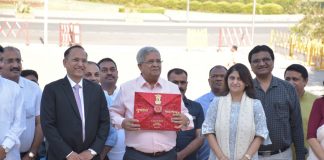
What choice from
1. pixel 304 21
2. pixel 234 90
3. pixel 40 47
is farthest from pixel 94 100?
pixel 40 47

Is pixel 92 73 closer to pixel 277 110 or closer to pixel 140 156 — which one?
pixel 140 156

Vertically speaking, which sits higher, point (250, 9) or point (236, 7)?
point (236, 7)

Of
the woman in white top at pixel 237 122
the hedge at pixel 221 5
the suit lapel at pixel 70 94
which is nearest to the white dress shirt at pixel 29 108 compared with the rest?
the suit lapel at pixel 70 94

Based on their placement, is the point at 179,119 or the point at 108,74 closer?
the point at 179,119

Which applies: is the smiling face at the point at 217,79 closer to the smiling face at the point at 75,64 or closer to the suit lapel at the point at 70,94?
the smiling face at the point at 75,64

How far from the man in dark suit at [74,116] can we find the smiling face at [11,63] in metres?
0.65

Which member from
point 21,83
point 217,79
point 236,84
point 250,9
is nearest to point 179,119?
point 236,84

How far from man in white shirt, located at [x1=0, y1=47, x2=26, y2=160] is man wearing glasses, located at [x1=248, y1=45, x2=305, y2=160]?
2521mm

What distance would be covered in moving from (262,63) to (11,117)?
8.89 feet

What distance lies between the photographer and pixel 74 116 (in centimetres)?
564

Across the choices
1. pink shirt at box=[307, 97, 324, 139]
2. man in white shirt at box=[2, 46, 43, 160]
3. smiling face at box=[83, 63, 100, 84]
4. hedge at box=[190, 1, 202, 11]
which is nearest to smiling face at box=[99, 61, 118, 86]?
smiling face at box=[83, 63, 100, 84]

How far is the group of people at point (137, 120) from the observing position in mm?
5629

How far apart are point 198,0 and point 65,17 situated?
15328 mm

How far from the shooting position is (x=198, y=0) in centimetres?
A: 5550
